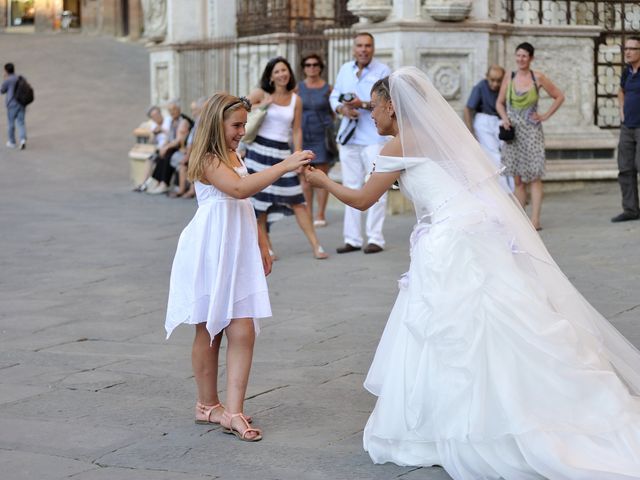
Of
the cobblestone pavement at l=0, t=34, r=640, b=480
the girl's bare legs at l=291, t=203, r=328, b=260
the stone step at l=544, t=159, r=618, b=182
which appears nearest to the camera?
the cobblestone pavement at l=0, t=34, r=640, b=480

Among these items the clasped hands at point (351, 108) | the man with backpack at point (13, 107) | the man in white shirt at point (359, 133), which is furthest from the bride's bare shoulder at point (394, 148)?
the man with backpack at point (13, 107)

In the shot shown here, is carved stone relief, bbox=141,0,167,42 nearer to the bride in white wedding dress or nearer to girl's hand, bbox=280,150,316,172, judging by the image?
the bride in white wedding dress

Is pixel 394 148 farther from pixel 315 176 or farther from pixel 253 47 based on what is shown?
pixel 253 47

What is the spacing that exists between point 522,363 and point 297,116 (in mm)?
6033

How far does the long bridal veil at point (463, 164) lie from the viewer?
520 cm

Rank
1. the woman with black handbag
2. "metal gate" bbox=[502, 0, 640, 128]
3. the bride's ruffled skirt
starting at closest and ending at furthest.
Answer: the bride's ruffled skirt
the woman with black handbag
"metal gate" bbox=[502, 0, 640, 128]

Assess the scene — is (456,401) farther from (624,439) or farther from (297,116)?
(297,116)

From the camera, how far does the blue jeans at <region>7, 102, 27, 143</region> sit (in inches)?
863

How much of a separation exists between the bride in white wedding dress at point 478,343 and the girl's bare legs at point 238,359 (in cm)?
56

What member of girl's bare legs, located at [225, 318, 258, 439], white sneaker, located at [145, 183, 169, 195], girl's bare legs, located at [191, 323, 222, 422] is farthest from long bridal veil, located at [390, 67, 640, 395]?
white sneaker, located at [145, 183, 169, 195]

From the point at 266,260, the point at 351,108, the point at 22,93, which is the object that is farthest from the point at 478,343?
the point at 22,93

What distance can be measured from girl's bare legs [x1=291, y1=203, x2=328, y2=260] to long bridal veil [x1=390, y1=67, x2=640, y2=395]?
5.17 metres

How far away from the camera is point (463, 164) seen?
17.3ft

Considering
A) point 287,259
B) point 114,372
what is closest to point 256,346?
point 114,372
